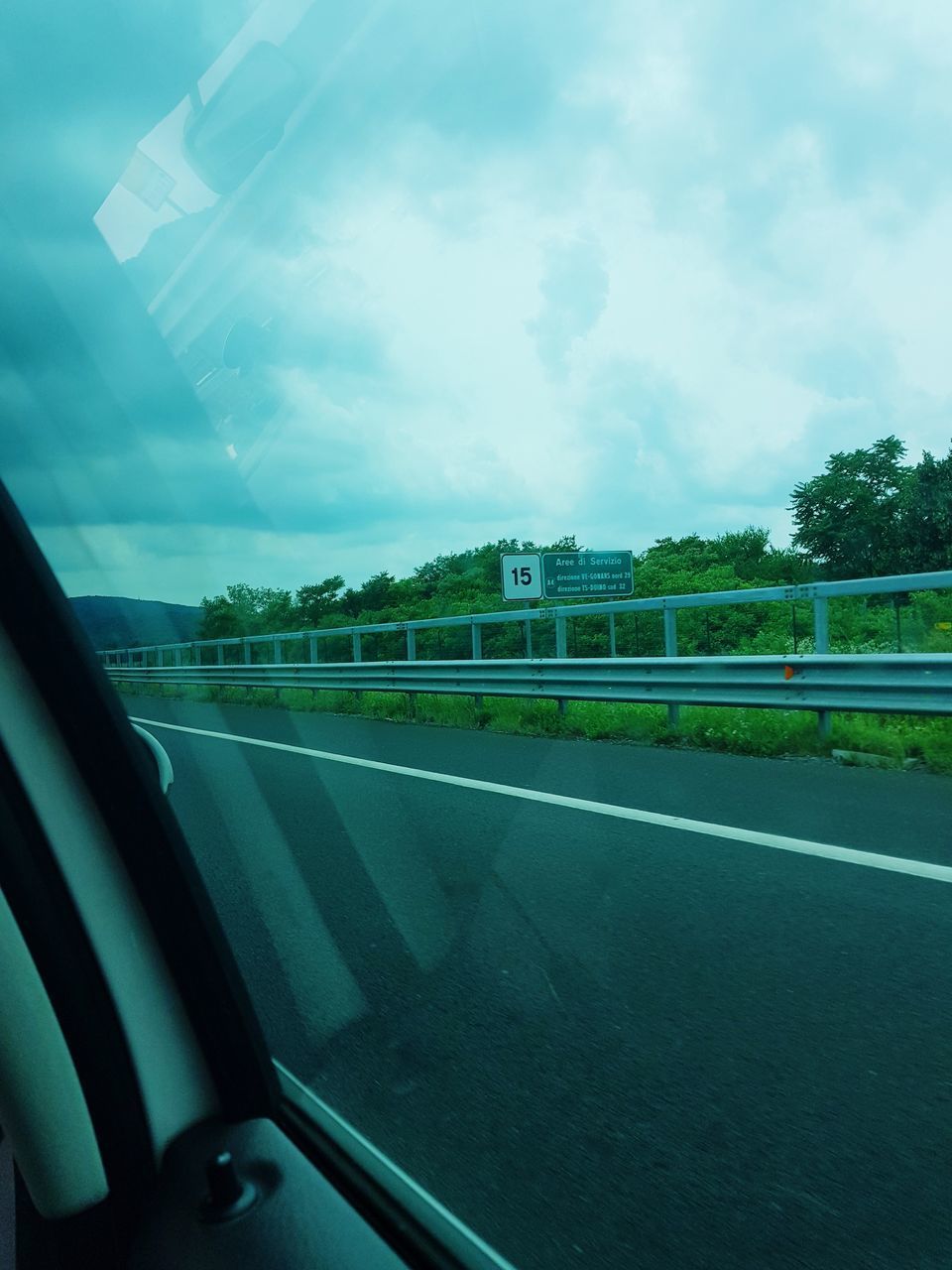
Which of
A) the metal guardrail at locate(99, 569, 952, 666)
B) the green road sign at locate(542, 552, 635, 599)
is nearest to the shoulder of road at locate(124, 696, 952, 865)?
the metal guardrail at locate(99, 569, 952, 666)

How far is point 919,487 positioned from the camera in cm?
1478

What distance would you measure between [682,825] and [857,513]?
954 centimetres

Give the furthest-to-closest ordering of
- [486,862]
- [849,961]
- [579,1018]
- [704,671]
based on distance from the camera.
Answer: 1. [704,671]
2. [486,862]
3. [849,961]
4. [579,1018]

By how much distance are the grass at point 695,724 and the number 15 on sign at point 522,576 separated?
4.82 ft

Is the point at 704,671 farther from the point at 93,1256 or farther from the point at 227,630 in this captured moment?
the point at 93,1256

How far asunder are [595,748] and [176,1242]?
345 inches

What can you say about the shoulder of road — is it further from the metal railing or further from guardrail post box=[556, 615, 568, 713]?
guardrail post box=[556, 615, 568, 713]

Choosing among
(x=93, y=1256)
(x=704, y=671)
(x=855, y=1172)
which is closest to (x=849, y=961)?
(x=855, y=1172)

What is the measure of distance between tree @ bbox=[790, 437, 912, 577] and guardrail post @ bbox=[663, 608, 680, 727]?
3.51m

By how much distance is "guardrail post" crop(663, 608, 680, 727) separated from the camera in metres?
10.8

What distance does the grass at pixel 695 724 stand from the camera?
28.2 feet

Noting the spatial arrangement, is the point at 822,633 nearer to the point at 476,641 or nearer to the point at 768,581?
the point at 768,581

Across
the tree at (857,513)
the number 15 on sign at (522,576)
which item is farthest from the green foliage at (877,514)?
the number 15 on sign at (522,576)

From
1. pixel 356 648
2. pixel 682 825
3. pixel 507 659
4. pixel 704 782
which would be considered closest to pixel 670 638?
→ pixel 507 659
